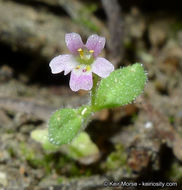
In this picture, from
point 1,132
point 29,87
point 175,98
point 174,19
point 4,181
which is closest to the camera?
point 4,181

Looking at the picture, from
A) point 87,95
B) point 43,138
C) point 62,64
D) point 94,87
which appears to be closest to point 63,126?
point 94,87

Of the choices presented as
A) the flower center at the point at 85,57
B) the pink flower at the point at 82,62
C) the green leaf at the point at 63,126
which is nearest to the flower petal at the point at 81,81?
the pink flower at the point at 82,62

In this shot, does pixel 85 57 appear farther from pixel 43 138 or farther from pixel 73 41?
pixel 43 138

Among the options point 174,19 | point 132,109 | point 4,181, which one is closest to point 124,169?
point 132,109

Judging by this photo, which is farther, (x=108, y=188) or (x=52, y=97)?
(x=52, y=97)

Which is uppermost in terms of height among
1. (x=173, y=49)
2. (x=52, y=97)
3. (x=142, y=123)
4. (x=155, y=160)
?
(x=173, y=49)

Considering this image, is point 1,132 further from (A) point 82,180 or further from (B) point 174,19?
(B) point 174,19

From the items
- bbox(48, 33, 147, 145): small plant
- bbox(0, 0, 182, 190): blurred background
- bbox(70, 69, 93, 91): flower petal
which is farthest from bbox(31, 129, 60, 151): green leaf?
bbox(70, 69, 93, 91): flower petal
